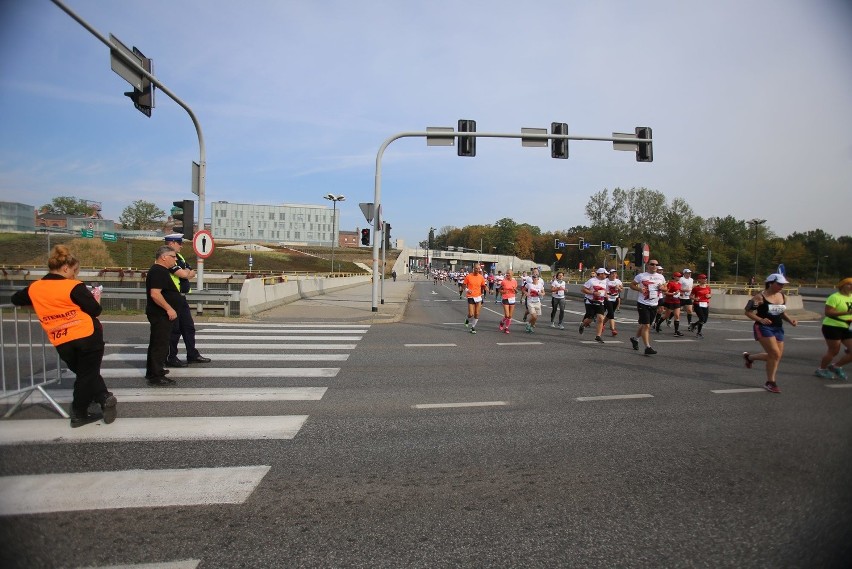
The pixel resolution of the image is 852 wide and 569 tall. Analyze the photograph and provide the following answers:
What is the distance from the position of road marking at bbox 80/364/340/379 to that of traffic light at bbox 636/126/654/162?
12754 mm

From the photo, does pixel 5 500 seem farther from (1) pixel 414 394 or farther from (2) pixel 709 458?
(2) pixel 709 458

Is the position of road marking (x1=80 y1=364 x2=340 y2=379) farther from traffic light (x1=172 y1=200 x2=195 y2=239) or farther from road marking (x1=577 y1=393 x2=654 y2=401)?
traffic light (x1=172 y1=200 x2=195 y2=239)

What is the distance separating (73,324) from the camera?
4.71m

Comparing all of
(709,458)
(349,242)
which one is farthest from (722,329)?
(349,242)

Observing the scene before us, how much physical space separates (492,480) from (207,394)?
4086 millimetres

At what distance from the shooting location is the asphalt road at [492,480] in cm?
282

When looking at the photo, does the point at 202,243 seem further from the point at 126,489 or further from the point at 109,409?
the point at 126,489

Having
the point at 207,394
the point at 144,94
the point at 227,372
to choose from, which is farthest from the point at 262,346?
the point at 144,94

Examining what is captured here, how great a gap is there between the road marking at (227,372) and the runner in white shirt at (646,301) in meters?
6.51

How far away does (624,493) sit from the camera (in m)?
3.58

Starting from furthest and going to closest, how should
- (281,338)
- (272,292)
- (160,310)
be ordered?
(272,292), (281,338), (160,310)

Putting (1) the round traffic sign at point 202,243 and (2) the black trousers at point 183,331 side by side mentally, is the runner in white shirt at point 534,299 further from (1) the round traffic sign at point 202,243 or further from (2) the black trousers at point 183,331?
(1) the round traffic sign at point 202,243

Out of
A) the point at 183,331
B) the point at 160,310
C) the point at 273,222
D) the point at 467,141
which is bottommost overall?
the point at 183,331

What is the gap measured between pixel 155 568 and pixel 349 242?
198 meters
